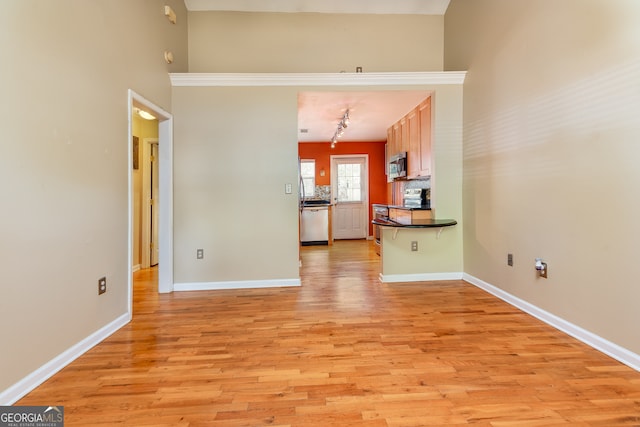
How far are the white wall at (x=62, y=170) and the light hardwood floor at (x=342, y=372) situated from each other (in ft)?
1.05

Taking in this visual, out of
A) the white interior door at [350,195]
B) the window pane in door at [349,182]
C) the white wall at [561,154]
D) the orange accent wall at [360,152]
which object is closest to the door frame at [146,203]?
the orange accent wall at [360,152]

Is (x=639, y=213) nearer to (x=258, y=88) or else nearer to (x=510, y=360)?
(x=510, y=360)

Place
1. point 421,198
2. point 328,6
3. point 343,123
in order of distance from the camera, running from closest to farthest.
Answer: point 328,6, point 421,198, point 343,123

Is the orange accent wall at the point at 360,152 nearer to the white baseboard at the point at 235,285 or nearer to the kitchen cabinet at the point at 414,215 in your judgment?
the kitchen cabinet at the point at 414,215

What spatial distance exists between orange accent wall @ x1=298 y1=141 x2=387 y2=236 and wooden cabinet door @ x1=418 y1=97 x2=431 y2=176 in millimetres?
3112

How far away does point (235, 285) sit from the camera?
354cm

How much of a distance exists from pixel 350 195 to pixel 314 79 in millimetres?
4472

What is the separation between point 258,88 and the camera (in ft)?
11.5

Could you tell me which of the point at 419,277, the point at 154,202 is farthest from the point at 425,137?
the point at 154,202

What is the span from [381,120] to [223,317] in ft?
14.2

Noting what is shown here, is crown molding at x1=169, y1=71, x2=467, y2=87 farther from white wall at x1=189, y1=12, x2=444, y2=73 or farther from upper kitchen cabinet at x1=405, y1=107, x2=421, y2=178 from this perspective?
upper kitchen cabinet at x1=405, y1=107, x2=421, y2=178

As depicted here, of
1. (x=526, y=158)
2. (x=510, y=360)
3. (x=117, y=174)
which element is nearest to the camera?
(x=510, y=360)

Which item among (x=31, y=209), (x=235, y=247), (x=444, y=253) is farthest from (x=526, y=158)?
(x=31, y=209)

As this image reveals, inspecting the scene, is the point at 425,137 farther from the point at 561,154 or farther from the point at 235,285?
the point at 235,285
